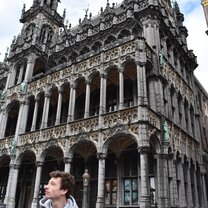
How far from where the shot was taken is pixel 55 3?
31844 mm

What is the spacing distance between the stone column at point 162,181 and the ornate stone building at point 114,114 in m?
0.06

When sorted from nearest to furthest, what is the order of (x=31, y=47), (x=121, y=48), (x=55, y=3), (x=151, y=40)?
1. (x=121, y=48)
2. (x=151, y=40)
3. (x=31, y=47)
4. (x=55, y=3)

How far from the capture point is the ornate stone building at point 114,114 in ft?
51.5

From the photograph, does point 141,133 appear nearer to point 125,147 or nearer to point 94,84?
point 125,147

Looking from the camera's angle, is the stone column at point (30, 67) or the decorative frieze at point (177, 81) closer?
the decorative frieze at point (177, 81)

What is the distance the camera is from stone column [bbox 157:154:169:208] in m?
14.5

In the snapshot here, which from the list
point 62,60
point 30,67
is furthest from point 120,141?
point 30,67

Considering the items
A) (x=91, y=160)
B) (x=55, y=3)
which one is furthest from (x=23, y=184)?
(x=55, y=3)

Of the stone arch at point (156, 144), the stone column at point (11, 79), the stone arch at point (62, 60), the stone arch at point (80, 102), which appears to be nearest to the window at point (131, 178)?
the stone arch at point (156, 144)

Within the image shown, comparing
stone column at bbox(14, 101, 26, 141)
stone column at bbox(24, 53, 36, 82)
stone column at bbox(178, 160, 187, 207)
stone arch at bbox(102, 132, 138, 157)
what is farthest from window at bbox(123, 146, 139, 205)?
stone column at bbox(24, 53, 36, 82)

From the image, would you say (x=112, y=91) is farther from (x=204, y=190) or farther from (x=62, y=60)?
(x=204, y=190)

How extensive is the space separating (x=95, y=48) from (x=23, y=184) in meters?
14.5

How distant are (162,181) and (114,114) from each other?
16.4ft

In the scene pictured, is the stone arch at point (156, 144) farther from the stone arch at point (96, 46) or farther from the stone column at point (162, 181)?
the stone arch at point (96, 46)
